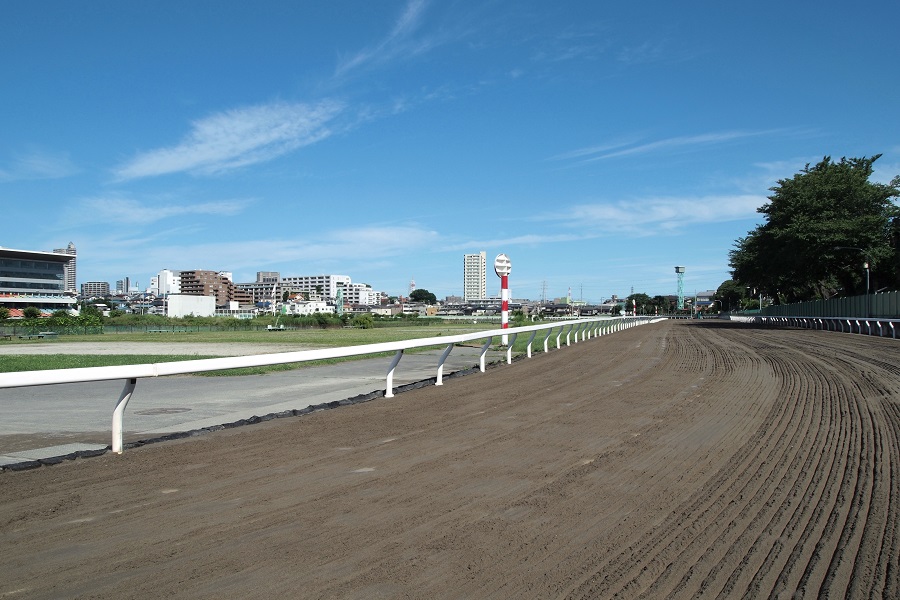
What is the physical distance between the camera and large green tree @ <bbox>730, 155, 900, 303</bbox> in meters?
59.6

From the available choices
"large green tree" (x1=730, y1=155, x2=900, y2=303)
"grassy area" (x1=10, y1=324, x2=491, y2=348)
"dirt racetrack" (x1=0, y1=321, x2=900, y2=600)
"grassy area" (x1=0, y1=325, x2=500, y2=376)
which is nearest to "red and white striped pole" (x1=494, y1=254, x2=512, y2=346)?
"grassy area" (x1=0, y1=325, x2=500, y2=376)

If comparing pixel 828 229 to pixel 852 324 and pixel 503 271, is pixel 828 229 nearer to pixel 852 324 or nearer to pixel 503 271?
pixel 852 324

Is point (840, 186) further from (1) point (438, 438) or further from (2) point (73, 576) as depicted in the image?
(2) point (73, 576)

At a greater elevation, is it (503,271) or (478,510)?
(503,271)

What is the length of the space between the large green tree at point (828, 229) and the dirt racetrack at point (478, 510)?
55.8 metres

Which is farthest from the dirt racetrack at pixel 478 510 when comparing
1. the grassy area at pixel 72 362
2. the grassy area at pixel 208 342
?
the grassy area at pixel 72 362

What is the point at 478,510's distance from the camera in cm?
556

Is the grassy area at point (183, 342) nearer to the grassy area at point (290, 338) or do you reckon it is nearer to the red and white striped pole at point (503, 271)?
the grassy area at point (290, 338)

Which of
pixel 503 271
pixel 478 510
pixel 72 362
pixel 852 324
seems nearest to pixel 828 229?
pixel 852 324

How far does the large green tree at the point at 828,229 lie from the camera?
59.6m

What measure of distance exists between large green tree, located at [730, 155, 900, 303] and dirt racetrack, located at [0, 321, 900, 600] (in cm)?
5581

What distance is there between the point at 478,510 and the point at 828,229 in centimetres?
6199

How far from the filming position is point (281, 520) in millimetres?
5289

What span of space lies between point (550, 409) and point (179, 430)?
539 centimetres
